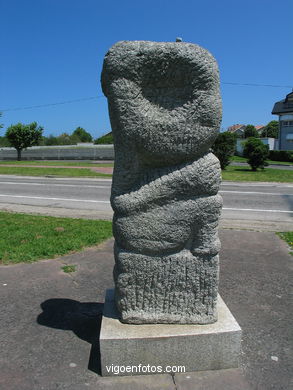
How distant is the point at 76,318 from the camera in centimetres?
400

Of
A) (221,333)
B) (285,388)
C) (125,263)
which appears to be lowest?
(285,388)

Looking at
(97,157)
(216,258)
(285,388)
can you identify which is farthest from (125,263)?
(97,157)

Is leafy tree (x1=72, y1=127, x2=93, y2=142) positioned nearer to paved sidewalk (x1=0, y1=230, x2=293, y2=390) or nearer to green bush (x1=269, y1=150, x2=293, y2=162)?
green bush (x1=269, y1=150, x2=293, y2=162)

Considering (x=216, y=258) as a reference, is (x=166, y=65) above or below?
above

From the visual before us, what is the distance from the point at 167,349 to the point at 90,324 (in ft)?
3.70

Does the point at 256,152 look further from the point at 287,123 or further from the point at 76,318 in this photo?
the point at 287,123

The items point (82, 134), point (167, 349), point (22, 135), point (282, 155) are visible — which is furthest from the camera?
point (82, 134)

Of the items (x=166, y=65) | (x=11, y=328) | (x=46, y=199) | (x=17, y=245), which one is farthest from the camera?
(x=46, y=199)

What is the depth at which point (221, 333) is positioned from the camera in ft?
10.2

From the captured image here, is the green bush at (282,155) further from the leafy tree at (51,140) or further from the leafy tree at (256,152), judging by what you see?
the leafy tree at (51,140)

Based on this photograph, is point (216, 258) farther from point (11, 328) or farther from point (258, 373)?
point (11, 328)

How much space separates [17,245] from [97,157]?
Result: 31226mm

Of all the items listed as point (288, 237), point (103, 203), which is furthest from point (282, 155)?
point (288, 237)

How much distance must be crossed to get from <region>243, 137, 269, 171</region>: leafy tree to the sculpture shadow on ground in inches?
840
